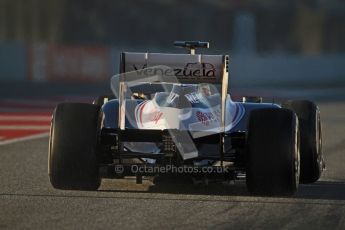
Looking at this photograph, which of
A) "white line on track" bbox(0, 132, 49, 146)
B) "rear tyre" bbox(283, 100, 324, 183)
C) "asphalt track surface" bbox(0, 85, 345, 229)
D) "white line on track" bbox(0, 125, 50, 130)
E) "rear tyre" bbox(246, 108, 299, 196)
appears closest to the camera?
"asphalt track surface" bbox(0, 85, 345, 229)

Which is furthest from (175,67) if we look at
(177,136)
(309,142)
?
(309,142)

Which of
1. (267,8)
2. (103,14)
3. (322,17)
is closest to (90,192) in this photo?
(103,14)

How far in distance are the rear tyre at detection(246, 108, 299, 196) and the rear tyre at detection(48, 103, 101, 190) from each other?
52.0 inches

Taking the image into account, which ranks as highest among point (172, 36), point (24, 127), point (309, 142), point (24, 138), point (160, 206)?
point (309, 142)

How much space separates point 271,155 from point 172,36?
35.4 m

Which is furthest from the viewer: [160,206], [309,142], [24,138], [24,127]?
[24,127]

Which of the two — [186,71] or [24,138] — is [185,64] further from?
[24,138]

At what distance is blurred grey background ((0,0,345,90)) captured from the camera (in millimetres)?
33031

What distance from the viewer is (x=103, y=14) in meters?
42.4

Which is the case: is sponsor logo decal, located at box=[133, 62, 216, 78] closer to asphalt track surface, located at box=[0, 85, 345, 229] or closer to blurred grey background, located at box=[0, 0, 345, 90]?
asphalt track surface, located at box=[0, 85, 345, 229]

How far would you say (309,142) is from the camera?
30.9 feet

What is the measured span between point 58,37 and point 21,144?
2548cm

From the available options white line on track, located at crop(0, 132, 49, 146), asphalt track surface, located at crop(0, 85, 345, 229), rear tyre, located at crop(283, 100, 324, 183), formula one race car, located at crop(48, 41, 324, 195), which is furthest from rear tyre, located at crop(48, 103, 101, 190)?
white line on track, located at crop(0, 132, 49, 146)

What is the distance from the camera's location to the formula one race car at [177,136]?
27.4ft
